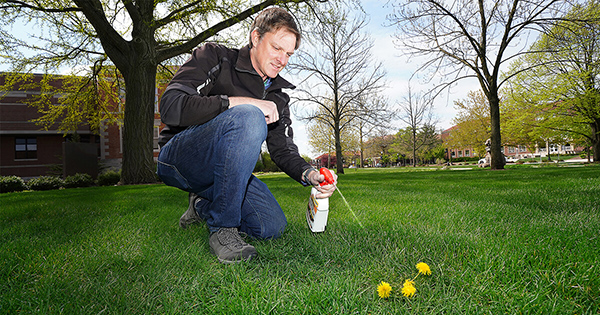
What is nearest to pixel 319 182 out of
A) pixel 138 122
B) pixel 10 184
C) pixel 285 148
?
pixel 285 148

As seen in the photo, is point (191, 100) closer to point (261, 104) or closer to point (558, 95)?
point (261, 104)

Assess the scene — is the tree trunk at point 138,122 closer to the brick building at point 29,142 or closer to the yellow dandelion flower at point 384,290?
the yellow dandelion flower at point 384,290

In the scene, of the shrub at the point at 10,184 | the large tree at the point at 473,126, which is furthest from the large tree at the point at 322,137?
the shrub at the point at 10,184

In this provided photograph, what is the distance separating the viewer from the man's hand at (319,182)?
197 cm

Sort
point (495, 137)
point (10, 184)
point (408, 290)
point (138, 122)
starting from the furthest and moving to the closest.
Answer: point (495, 137) < point (10, 184) < point (138, 122) < point (408, 290)

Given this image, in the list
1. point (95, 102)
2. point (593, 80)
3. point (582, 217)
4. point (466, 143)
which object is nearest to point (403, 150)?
point (466, 143)

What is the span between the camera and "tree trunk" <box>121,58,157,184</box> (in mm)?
9914

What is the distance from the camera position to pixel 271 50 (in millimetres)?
2053

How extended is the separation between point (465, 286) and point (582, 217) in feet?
6.59

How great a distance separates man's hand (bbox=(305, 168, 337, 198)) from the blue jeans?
1.39 ft

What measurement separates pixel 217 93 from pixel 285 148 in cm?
66

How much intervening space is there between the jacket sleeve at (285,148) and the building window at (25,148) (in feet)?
98.2

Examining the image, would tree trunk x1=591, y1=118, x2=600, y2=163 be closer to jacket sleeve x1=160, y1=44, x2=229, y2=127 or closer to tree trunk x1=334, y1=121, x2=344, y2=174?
tree trunk x1=334, y1=121, x2=344, y2=174

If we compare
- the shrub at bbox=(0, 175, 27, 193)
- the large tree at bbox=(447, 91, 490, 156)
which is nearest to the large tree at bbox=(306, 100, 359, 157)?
the large tree at bbox=(447, 91, 490, 156)
